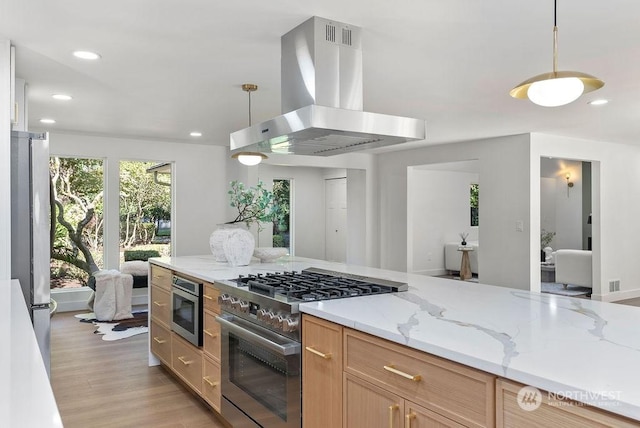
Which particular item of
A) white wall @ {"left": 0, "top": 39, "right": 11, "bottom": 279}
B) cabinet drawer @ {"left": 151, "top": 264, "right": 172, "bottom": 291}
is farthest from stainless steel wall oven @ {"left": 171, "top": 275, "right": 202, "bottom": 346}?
white wall @ {"left": 0, "top": 39, "right": 11, "bottom": 279}

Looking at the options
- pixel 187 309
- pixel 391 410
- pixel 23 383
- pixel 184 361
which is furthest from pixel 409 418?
pixel 184 361

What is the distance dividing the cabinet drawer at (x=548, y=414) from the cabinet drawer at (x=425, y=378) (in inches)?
1.4

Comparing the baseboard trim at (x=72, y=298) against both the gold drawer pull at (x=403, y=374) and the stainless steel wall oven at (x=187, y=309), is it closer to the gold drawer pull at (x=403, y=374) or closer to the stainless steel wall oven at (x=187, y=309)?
the stainless steel wall oven at (x=187, y=309)

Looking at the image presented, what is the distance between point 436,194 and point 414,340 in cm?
858

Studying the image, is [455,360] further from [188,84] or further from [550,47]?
[188,84]

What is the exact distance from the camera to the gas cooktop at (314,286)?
7.32 feet

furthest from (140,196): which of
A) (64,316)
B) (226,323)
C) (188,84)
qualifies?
(226,323)

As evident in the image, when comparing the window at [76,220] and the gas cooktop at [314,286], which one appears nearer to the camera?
the gas cooktop at [314,286]

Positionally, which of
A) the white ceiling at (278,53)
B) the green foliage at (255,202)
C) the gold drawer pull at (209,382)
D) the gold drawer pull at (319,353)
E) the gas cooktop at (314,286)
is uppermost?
the white ceiling at (278,53)

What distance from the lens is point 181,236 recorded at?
687cm

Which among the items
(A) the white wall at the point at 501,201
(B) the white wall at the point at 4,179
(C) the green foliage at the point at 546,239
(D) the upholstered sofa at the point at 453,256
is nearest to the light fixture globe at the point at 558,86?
(B) the white wall at the point at 4,179

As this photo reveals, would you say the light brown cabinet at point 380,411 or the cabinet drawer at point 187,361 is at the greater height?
the light brown cabinet at point 380,411

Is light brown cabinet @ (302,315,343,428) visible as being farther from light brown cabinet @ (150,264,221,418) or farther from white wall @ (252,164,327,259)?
white wall @ (252,164,327,259)

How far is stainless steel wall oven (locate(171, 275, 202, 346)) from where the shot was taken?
123 inches
